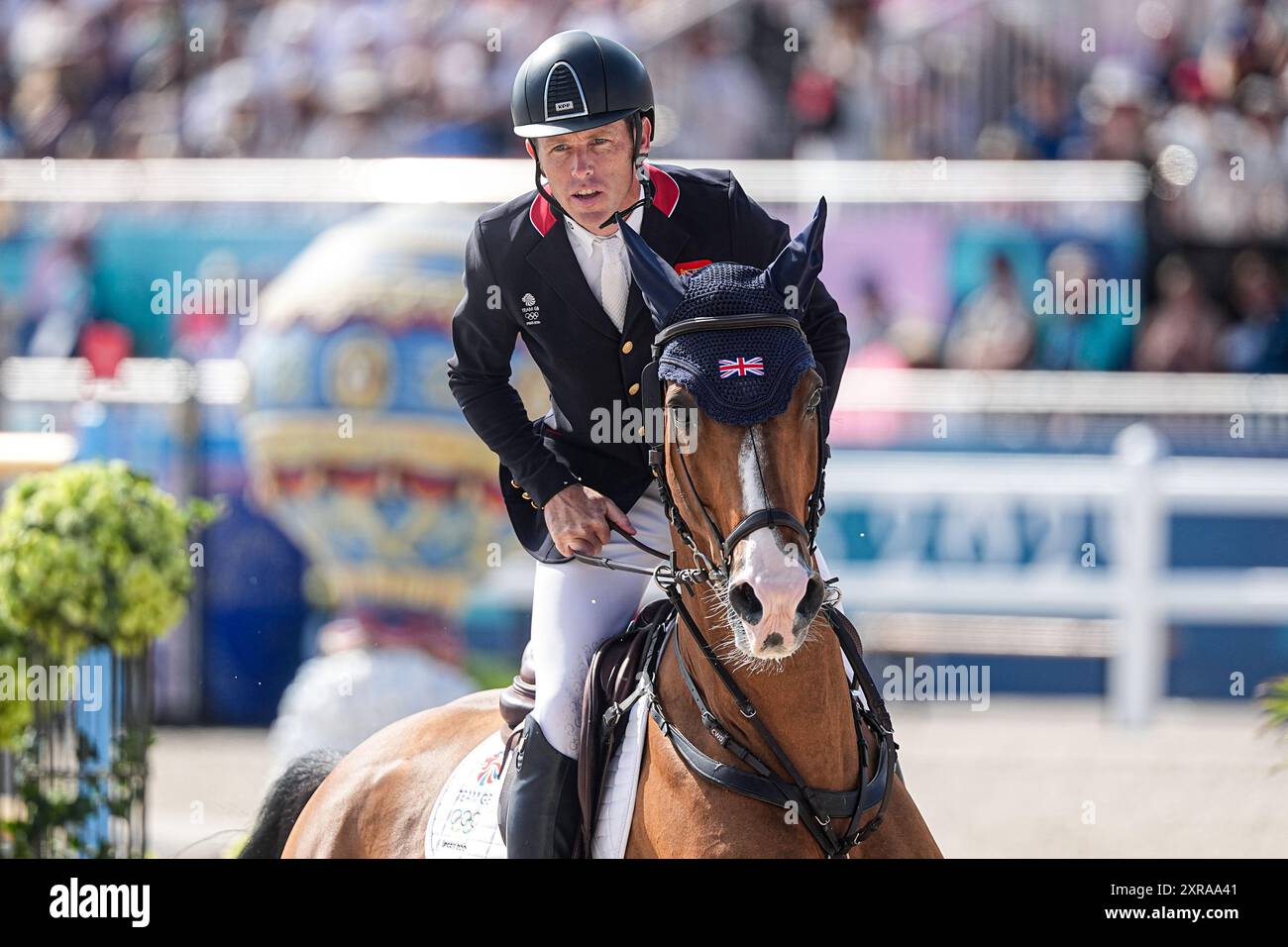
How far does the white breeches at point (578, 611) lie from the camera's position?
345 cm

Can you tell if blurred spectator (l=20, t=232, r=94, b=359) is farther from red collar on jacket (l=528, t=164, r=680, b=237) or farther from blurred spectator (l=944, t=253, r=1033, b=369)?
red collar on jacket (l=528, t=164, r=680, b=237)

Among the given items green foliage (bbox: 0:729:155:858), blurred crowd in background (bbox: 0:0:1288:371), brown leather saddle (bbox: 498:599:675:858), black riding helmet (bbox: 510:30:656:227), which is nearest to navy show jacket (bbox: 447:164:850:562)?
black riding helmet (bbox: 510:30:656:227)

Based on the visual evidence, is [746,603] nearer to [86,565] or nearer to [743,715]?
[743,715]

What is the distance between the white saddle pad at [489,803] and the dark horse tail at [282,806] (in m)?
0.74

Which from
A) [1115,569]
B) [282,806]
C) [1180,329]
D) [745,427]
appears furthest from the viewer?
[1180,329]

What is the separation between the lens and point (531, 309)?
3512mm

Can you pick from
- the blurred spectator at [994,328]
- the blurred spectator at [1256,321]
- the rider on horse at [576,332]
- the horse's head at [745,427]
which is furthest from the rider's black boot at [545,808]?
the blurred spectator at [1256,321]

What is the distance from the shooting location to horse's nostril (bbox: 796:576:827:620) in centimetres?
286

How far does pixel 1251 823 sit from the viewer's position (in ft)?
23.4

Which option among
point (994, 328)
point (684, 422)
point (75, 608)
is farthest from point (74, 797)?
point (994, 328)

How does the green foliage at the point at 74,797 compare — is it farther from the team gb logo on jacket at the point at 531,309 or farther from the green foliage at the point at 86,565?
the team gb logo on jacket at the point at 531,309

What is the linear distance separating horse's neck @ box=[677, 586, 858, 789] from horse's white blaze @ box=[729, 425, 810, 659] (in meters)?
0.28

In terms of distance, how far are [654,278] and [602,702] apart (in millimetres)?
911
